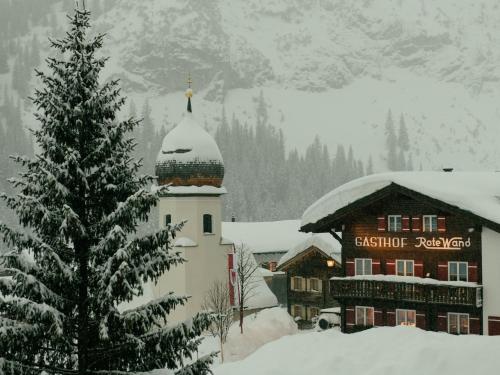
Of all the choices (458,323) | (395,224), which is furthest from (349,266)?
(458,323)

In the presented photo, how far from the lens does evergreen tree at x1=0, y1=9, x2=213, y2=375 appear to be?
14.2m

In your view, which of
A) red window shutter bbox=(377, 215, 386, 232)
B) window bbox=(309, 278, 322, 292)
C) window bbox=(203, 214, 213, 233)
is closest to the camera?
red window shutter bbox=(377, 215, 386, 232)

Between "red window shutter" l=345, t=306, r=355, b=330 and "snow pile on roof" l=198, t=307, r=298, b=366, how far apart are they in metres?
9.05

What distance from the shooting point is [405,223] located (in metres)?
38.4

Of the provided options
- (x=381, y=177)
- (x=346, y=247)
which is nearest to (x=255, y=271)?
(x=346, y=247)

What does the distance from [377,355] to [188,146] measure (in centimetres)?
3400

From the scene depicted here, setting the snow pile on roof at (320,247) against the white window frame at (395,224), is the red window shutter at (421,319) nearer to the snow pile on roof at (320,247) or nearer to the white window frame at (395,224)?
the white window frame at (395,224)

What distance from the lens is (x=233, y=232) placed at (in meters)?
70.2

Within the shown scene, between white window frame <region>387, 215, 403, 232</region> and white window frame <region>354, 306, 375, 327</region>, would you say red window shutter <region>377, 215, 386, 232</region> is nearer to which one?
white window frame <region>387, 215, 403, 232</region>

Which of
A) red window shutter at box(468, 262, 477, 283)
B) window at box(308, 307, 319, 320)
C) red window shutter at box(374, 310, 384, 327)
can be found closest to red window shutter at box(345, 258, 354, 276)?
red window shutter at box(374, 310, 384, 327)

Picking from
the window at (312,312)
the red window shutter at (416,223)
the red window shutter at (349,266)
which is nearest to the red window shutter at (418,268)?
the red window shutter at (416,223)

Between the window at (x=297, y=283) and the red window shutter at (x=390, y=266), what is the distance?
16.1 metres

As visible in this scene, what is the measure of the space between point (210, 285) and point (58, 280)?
3979 cm

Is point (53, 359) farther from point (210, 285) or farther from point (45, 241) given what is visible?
point (210, 285)
